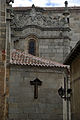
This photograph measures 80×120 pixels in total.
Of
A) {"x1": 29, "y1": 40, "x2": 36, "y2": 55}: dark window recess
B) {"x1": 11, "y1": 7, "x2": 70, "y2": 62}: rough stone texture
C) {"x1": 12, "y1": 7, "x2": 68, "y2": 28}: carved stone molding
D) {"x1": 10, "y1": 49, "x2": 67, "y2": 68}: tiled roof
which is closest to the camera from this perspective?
{"x1": 10, "y1": 49, "x2": 67, "y2": 68}: tiled roof

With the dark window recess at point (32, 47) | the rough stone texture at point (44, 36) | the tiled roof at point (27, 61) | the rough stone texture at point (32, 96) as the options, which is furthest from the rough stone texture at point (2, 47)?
the dark window recess at point (32, 47)

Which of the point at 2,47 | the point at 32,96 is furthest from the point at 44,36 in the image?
the point at 2,47

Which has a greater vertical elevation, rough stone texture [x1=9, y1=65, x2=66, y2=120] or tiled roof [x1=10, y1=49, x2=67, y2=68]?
tiled roof [x1=10, y1=49, x2=67, y2=68]

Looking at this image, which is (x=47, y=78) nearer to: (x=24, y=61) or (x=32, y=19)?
(x=24, y=61)

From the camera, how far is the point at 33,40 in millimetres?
21672

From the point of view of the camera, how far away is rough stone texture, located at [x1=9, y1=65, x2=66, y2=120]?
15055mm

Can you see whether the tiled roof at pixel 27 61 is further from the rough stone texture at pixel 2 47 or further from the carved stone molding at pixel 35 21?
the carved stone molding at pixel 35 21

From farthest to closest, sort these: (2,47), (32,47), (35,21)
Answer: (32,47) < (35,21) < (2,47)

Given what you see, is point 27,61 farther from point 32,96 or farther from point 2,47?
point 2,47

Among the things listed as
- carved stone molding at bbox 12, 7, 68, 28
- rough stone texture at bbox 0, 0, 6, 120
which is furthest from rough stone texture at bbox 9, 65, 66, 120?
carved stone molding at bbox 12, 7, 68, 28

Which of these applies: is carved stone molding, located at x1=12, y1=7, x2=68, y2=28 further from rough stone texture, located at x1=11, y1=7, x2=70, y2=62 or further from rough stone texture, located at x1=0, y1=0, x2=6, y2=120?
rough stone texture, located at x1=0, y1=0, x2=6, y2=120

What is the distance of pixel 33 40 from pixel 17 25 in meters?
1.67

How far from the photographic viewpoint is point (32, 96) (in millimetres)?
15266

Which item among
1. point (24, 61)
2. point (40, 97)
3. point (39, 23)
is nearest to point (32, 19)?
point (39, 23)
